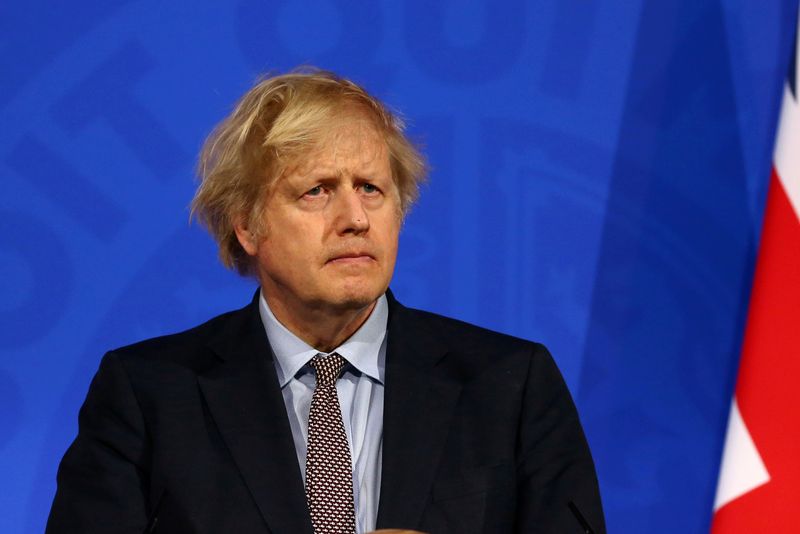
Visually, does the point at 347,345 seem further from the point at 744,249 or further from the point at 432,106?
the point at 744,249

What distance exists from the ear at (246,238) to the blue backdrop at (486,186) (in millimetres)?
529

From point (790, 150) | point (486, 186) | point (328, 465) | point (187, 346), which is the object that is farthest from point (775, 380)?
point (187, 346)

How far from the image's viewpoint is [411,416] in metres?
1.71

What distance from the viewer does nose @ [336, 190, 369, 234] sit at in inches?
66.7

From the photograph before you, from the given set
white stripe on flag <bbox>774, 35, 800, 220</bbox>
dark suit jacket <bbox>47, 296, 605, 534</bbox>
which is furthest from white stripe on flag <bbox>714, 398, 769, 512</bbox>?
dark suit jacket <bbox>47, 296, 605, 534</bbox>

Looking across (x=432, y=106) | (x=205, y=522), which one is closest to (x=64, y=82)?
(x=432, y=106)

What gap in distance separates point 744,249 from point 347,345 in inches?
39.6

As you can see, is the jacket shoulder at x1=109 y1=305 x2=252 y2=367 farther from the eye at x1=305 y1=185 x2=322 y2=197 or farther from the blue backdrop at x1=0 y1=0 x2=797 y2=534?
the blue backdrop at x1=0 y1=0 x2=797 y2=534

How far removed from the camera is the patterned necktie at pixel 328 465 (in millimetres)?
1642

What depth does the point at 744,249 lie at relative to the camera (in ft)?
8.02

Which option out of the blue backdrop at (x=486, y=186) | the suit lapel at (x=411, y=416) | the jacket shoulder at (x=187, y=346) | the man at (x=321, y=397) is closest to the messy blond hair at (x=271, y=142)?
the man at (x=321, y=397)

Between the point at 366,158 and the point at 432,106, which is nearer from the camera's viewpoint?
the point at 366,158

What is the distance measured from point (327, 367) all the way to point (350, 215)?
230 millimetres

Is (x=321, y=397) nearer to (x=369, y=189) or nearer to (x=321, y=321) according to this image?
(x=321, y=321)
